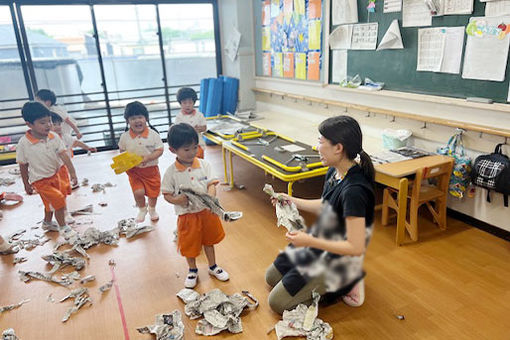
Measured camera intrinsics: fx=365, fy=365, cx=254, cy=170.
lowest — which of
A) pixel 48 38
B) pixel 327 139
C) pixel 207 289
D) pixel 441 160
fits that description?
pixel 207 289

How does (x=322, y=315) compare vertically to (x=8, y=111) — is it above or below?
below

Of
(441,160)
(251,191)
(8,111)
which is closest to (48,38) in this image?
(8,111)

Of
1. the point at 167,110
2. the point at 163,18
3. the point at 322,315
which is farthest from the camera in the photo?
the point at 167,110

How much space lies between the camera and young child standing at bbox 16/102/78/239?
2992mm

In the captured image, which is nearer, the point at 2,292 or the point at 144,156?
the point at 2,292

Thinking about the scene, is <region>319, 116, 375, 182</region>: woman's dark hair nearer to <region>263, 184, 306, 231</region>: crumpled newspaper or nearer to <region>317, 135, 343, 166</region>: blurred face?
<region>317, 135, 343, 166</region>: blurred face

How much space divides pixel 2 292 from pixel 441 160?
3.52 metres

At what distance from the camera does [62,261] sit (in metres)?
2.93

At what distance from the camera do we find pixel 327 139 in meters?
1.10

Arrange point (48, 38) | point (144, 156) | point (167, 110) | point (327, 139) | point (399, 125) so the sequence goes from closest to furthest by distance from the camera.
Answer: point (327, 139)
point (144, 156)
point (399, 125)
point (48, 38)
point (167, 110)

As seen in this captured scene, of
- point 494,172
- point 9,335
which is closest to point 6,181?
point 9,335

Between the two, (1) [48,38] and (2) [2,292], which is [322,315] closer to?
(2) [2,292]

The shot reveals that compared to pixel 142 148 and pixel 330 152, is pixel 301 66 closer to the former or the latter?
pixel 142 148

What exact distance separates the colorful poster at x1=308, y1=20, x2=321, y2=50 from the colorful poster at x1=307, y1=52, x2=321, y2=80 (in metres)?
0.08
